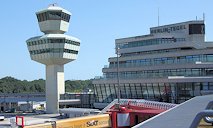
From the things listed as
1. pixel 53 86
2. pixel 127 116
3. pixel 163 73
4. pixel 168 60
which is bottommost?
pixel 127 116

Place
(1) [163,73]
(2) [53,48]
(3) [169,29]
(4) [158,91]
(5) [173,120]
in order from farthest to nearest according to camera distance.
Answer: (2) [53,48]
(3) [169,29]
(1) [163,73]
(4) [158,91]
(5) [173,120]

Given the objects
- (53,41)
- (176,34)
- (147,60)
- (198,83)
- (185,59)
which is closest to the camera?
(198,83)

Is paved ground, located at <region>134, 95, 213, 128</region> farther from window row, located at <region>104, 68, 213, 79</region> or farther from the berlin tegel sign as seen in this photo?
the berlin tegel sign

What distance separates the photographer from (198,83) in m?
60.2

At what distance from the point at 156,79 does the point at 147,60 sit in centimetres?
794

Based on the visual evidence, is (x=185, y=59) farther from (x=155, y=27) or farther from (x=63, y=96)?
(x=63, y=96)

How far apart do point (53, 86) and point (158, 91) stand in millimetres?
29386

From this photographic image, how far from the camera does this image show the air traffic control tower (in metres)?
84.8

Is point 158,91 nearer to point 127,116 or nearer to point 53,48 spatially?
point 127,116

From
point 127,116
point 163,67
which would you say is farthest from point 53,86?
point 127,116

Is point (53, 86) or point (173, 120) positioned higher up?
point (173, 120)

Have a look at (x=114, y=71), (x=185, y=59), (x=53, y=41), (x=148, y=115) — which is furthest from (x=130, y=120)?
(x=53, y=41)

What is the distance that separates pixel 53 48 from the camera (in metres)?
84.8

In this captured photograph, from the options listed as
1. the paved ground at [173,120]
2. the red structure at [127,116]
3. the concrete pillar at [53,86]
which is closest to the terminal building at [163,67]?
the concrete pillar at [53,86]
